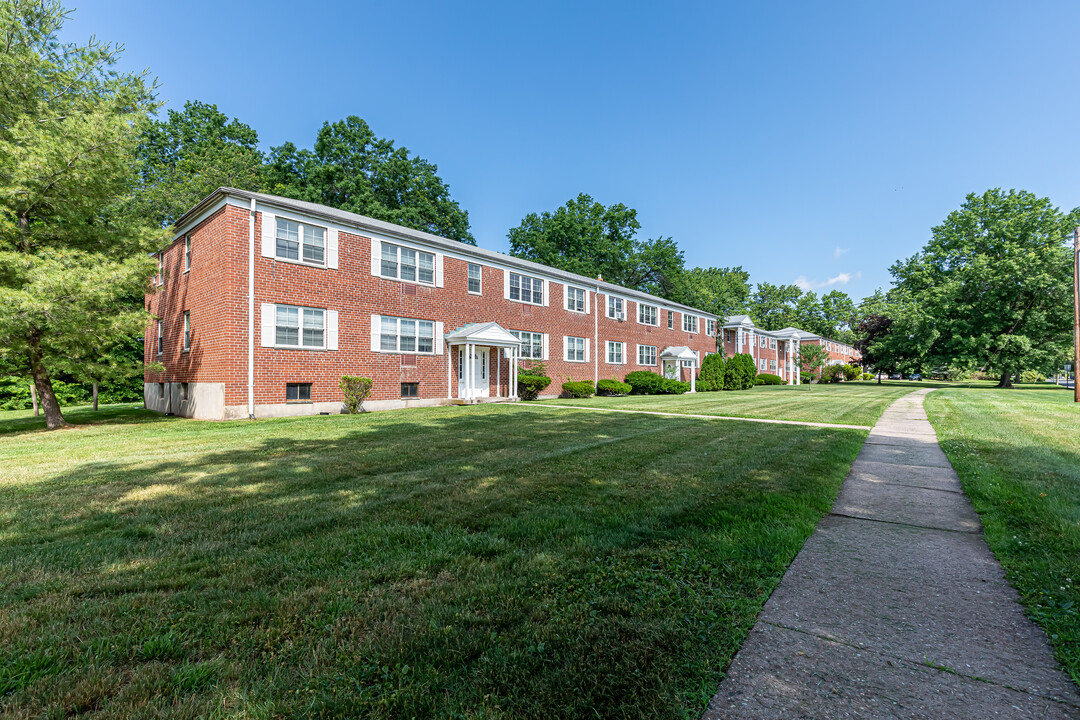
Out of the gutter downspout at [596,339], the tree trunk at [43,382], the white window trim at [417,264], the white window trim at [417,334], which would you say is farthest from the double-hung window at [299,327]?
the gutter downspout at [596,339]

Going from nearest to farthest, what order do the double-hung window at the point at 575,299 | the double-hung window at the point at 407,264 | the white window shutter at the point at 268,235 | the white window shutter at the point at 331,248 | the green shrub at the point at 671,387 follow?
the white window shutter at the point at 268,235, the white window shutter at the point at 331,248, the double-hung window at the point at 407,264, the double-hung window at the point at 575,299, the green shrub at the point at 671,387

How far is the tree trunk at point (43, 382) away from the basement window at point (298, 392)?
5.00m

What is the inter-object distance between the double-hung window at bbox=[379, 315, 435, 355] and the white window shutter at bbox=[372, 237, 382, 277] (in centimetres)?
164

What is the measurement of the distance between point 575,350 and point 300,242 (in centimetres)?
1432

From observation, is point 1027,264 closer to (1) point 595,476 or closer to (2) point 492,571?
(1) point 595,476

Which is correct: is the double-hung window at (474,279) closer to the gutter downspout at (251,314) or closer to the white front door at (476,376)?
the white front door at (476,376)

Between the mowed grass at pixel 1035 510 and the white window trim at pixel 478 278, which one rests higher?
the white window trim at pixel 478 278

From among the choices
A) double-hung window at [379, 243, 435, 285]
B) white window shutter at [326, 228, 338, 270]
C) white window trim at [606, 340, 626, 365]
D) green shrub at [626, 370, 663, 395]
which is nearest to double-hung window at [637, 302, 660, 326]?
white window trim at [606, 340, 626, 365]

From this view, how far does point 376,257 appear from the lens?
1598 cm

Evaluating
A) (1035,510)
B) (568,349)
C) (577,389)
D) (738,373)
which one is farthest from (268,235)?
(738,373)

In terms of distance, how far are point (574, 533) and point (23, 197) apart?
15.5 meters

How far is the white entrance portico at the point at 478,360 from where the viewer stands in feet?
59.0

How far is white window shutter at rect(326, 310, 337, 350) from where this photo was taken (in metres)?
14.6

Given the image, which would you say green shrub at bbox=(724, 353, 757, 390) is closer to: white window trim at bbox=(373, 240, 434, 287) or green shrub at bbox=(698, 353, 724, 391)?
green shrub at bbox=(698, 353, 724, 391)
